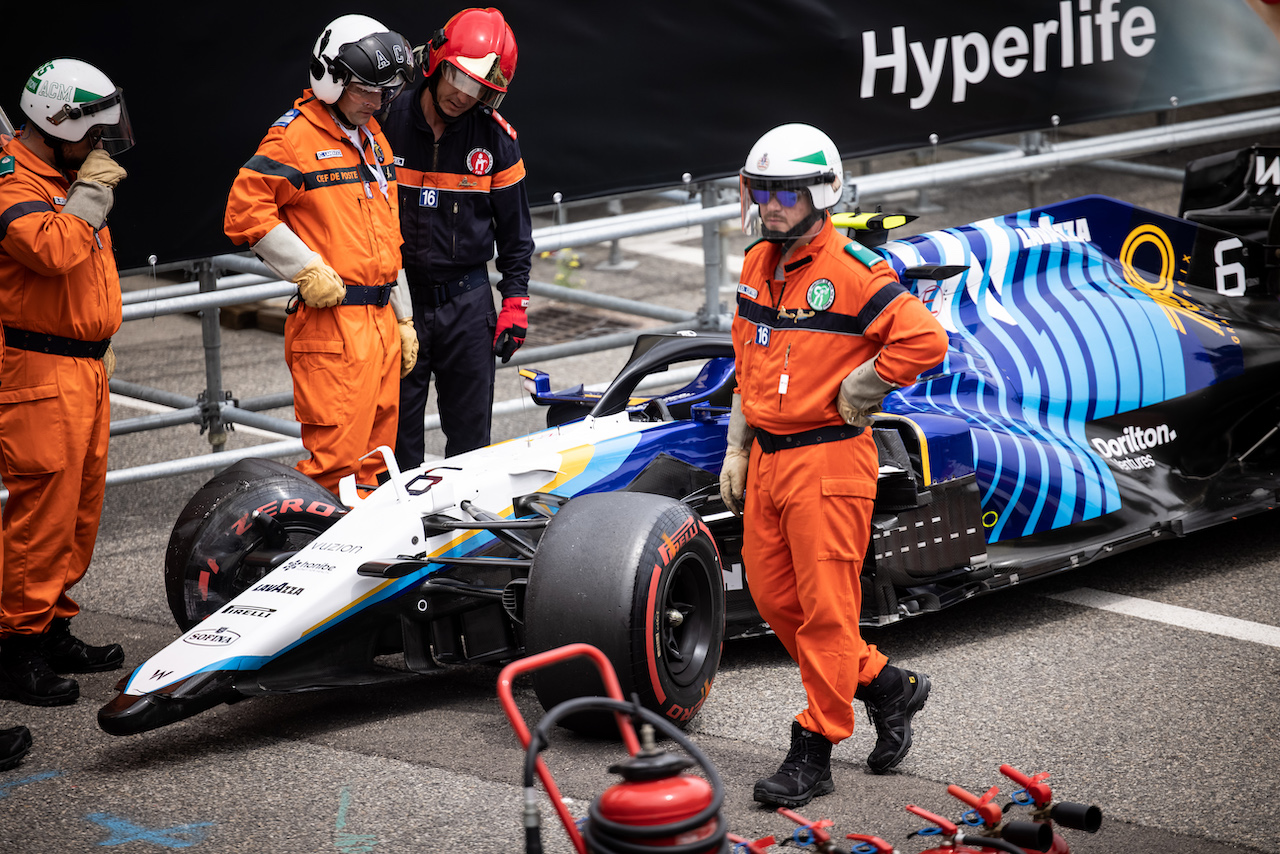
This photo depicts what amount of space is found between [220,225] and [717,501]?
301 cm

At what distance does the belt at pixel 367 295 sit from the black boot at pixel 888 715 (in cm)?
263

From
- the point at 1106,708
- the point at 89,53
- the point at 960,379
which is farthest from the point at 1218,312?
the point at 89,53

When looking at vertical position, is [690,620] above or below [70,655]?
above

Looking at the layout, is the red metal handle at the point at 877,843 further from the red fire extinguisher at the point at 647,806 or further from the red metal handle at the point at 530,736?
the red metal handle at the point at 530,736

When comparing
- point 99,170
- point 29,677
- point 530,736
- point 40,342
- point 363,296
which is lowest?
point 29,677

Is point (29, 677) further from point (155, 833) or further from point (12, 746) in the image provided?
point (155, 833)

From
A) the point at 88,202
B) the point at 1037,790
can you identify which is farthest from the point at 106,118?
the point at 1037,790

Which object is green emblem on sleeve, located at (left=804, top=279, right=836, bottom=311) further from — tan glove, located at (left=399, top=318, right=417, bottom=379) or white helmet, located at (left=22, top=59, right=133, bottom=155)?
white helmet, located at (left=22, top=59, right=133, bottom=155)

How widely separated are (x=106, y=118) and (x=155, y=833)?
272 cm

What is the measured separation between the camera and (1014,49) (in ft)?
28.4

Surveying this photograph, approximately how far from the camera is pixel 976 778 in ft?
14.8

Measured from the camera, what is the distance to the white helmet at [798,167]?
4359 millimetres

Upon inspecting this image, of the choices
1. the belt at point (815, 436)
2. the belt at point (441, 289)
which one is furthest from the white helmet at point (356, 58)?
the belt at point (815, 436)

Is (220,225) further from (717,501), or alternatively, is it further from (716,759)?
(716,759)
